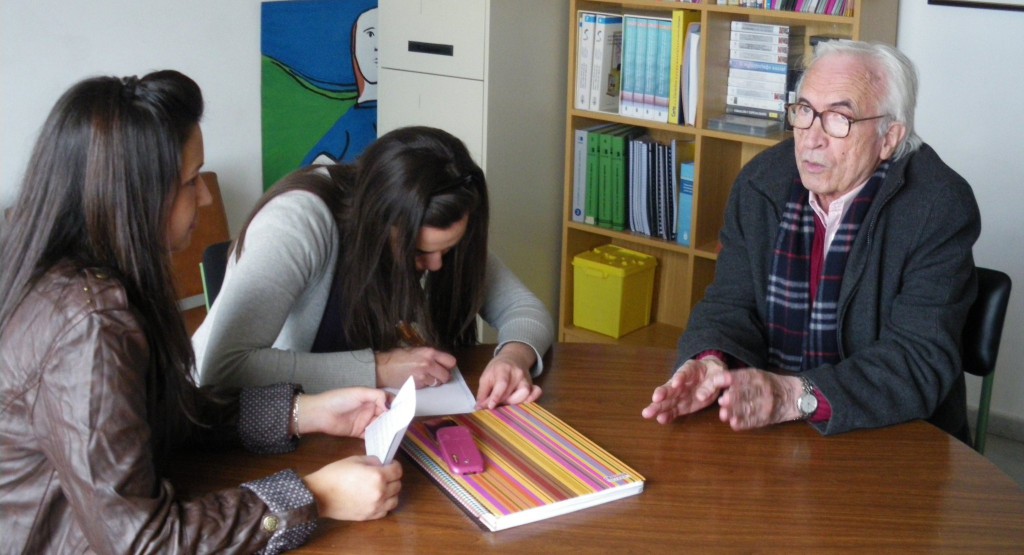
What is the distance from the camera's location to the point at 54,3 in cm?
341

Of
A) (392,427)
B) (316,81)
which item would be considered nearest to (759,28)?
(316,81)

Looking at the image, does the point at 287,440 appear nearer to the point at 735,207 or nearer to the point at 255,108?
the point at 735,207

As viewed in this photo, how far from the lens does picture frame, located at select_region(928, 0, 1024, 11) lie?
10.9ft

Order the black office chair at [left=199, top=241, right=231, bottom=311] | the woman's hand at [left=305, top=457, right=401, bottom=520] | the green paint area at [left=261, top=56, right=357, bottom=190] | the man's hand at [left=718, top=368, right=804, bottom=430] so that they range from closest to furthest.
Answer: the woman's hand at [left=305, top=457, right=401, bottom=520] → the man's hand at [left=718, top=368, right=804, bottom=430] → the black office chair at [left=199, top=241, right=231, bottom=311] → the green paint area at [left=261, top=56, right=357, bottom=190]

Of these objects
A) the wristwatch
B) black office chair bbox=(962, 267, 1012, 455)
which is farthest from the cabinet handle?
the wristwatch

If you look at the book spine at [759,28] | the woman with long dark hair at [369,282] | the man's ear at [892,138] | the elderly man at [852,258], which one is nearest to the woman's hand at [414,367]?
the woman with long dark hair at [369,282]

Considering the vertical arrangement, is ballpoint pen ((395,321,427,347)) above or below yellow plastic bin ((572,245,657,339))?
above

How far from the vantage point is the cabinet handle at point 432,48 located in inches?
147

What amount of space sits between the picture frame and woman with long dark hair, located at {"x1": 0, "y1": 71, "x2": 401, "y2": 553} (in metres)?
2.74

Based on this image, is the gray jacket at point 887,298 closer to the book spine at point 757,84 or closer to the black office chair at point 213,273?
the black office chair at point 213,273

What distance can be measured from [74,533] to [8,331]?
0.87ft

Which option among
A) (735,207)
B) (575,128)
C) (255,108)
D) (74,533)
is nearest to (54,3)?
(255,108)

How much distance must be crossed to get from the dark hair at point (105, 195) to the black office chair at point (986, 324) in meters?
1.60

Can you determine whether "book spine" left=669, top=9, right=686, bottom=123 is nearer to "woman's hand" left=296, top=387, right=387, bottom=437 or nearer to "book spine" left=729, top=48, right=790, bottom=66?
"book spine" left=729, top=48, right=790, bottom=66
